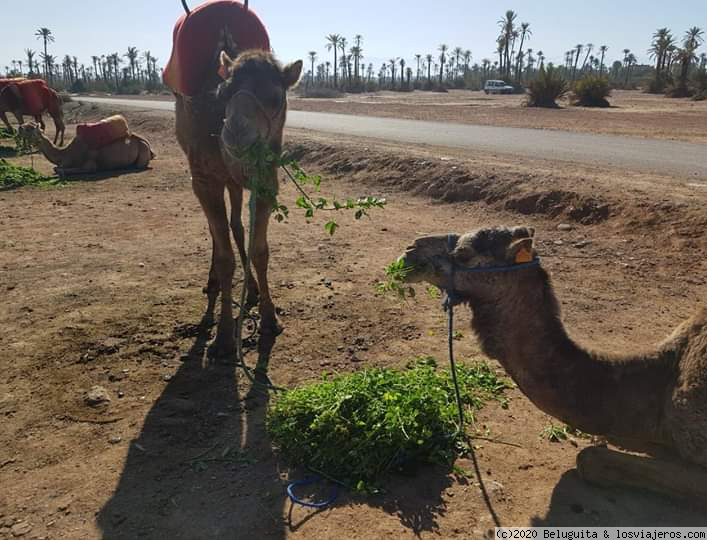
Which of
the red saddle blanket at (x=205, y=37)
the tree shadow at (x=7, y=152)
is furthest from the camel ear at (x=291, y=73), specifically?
the tree shadow at (x=7, y=152)

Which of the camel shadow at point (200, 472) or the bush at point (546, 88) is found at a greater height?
the bush at point (546, 88)

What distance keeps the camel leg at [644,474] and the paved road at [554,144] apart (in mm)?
7982

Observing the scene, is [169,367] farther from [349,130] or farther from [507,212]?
[349,130]

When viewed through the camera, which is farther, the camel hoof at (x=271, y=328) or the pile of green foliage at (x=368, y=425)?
the camel hoof at (x=271, y=328)

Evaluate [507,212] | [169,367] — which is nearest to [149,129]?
[507,212]

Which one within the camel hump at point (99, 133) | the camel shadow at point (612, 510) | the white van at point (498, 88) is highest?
the white van at point (498, 88)

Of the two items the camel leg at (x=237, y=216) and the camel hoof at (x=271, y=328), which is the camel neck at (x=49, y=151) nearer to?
the camel leg at (x=237, y=216)

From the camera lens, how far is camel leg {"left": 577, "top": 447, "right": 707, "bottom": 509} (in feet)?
9.44

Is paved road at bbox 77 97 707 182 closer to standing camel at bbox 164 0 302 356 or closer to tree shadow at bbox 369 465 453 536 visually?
standing camel at bbox 164 0 302 356

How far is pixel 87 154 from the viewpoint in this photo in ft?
46.8

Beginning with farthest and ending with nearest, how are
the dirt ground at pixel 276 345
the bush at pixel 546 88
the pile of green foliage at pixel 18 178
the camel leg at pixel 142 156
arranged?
the bush at pixel 546 88
the camel leg at pixel 142 156
the pile of green foliage at pixel 18 178
the dirt ground at pixel 276 345

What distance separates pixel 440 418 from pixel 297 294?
290 centimetres

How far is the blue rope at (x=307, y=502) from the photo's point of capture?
3.14 meters

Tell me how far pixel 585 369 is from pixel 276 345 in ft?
9.16
